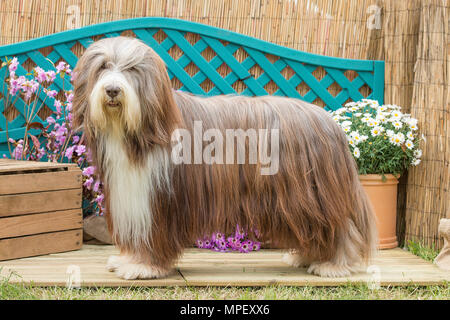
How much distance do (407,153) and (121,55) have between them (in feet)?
8.14

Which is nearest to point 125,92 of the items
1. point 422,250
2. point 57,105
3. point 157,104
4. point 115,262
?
point 157,104

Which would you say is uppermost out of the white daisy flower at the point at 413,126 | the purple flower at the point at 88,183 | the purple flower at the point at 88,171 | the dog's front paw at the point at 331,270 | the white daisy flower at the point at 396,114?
the white daisy flower at the point at 396,114

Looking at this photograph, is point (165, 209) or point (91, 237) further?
point (91, 237)

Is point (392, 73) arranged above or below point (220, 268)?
above

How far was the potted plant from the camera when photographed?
14.8 feet

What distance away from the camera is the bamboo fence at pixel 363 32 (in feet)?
14.7

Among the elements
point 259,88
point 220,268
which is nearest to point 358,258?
point 220,268

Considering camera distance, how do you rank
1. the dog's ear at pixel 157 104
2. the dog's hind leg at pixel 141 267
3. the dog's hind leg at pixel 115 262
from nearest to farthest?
the dog's ear at pixel 157 104 → the dog's hind leg at pixel 141 267 → the dog's hind leg at pixel 115 262

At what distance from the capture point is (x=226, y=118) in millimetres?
3441

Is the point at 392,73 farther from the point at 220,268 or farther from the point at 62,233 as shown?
the point at 62,233

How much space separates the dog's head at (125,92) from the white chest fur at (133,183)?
0.12 metres

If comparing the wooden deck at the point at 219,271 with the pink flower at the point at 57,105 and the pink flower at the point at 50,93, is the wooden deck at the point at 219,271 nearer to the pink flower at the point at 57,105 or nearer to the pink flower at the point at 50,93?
the pink flower at the point at 57,105

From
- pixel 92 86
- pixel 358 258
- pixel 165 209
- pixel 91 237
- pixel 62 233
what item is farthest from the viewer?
pixel 91 237

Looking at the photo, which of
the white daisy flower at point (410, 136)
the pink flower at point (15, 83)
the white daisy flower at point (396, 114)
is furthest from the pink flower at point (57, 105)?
the white daisy flower at point (410, 136)
